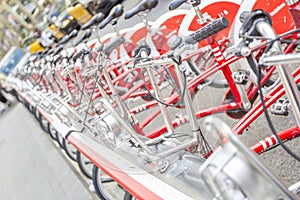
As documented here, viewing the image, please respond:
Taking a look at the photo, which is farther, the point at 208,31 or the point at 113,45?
the point at 113,45

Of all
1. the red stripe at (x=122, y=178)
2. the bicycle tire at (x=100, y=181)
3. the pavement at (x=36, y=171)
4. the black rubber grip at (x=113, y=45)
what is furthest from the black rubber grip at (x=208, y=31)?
the pavement at (x=36, y=171)

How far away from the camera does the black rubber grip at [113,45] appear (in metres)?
1.83

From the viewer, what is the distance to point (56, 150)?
15.0 feet

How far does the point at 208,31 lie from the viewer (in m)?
1.52

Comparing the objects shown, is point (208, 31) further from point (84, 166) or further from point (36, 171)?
point (36, 171)

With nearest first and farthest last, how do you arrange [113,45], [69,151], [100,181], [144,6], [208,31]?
[208,31] → [113,45] → [144,6] → [100,181] → [69,151]

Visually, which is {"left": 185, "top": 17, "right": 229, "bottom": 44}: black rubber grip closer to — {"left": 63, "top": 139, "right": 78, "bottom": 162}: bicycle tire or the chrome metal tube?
the chrome metal tube

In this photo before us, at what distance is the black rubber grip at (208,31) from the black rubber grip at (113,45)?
406mm

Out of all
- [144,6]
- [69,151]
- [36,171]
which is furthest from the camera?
[36,171]

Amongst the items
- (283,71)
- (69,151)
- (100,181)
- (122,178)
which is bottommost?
(69,151)

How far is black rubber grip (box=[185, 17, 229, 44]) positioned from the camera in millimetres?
1502

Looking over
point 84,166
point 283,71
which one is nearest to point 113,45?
point 283,71

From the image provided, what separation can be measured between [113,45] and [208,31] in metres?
0.56

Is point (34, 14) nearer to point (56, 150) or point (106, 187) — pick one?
point (56, 150)
